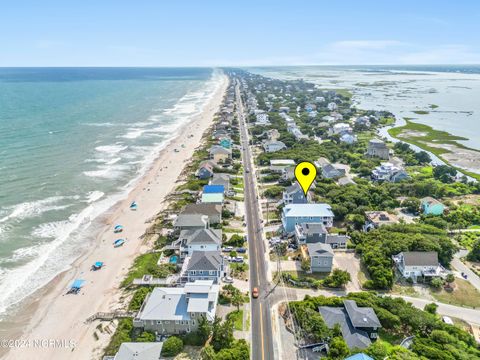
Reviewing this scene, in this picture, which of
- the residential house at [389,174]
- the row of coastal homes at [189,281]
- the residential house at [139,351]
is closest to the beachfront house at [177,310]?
the row of coastal homes at [189,281]

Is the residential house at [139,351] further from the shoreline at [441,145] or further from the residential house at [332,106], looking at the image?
the residential house at [332,106]

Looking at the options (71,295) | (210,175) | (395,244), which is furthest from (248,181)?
(71,295)

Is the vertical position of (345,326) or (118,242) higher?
(345,326)

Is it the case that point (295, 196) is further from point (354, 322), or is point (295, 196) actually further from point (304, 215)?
point (354, 322)

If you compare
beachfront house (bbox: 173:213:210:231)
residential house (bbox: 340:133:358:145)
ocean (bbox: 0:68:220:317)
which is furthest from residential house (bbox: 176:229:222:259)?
residential house (bbox: 340:133:358:145)

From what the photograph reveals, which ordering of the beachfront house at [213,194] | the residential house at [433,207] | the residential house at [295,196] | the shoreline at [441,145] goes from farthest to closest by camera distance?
the shoreline at [441,145]
the beachfront house at [213,194]
the residential house at [295,196]
the residential house at [433,207]

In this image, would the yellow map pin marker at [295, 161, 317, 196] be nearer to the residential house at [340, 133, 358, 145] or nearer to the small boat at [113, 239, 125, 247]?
the small boat at [113, 239, 125, 247]

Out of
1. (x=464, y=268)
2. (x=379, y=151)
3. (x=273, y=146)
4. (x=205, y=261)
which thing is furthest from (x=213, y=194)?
(x=379, y=151)
